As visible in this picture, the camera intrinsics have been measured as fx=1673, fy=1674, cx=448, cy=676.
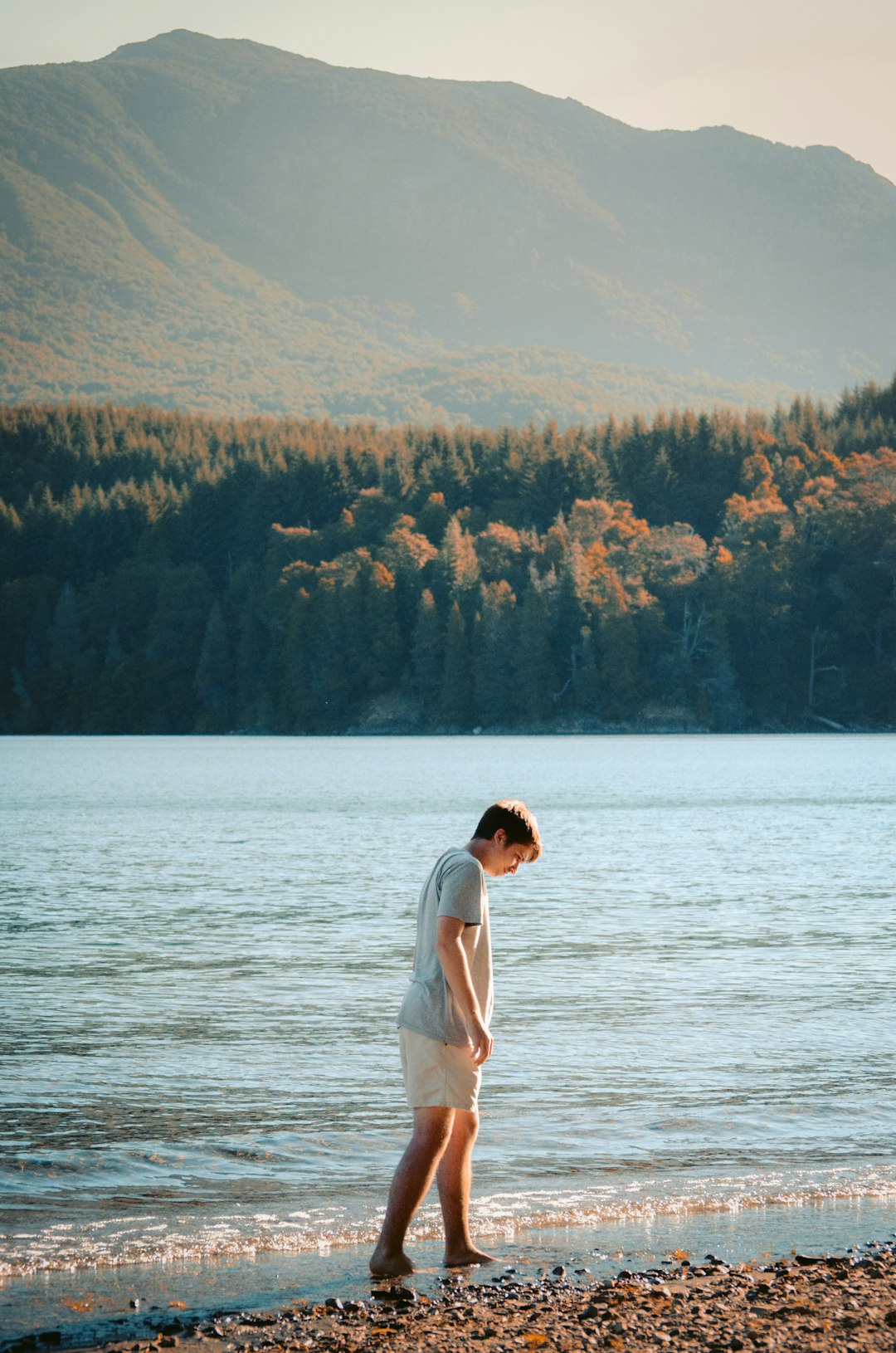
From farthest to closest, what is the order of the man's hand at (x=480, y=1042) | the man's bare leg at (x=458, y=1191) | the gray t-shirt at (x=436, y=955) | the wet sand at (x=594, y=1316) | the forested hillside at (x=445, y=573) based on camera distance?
1. the forested hillside at (x=445, y=573)
2. the man's bare leg at (x=458, y=1191)
3. the man's hand at (x=480, y=1042)
4. the gray t-shirt at (x=436, y=955)
5. the wet sand at (x=594, y=1316)

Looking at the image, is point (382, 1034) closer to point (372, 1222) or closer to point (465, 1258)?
point (372, 1222)

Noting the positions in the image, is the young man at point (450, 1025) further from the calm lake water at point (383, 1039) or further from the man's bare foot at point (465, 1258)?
the calm lake water at point (383, 1039)

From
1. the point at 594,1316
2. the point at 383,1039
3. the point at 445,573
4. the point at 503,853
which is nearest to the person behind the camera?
the point at 594,1316

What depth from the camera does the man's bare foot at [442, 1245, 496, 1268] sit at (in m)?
8.23

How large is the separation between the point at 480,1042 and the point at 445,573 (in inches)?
5456

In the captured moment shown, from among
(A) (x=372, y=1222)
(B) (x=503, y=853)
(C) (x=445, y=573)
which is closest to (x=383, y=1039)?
(A) (x=372, y=1222)

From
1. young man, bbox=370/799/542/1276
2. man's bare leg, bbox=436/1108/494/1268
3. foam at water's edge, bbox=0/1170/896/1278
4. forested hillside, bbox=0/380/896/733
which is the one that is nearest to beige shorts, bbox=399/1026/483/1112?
young man, bbox=370/799/542/1276

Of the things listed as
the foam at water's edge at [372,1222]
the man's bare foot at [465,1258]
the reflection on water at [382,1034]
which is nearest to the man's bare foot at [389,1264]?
the man's bare foot at [465,1258]

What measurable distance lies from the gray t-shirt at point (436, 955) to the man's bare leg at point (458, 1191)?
607 mm

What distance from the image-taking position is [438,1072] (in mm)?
7906

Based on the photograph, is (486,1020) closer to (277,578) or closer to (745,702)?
(745,702)

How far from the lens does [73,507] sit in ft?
559

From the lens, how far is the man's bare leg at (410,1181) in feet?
26.3

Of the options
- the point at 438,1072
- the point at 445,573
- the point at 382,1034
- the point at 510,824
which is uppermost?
the point at 445,573
